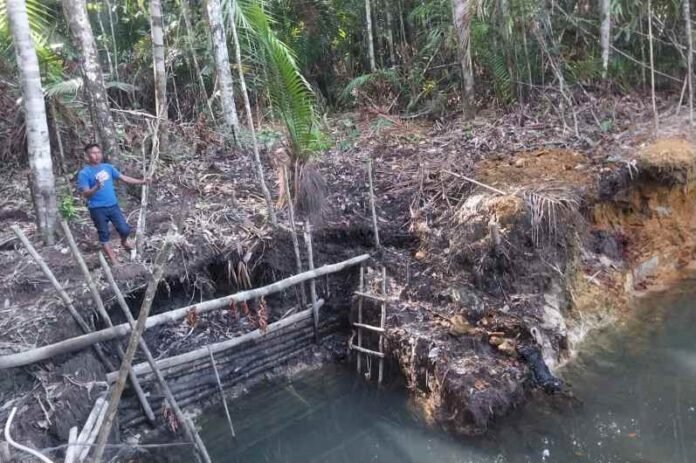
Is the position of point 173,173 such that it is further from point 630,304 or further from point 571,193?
point 630,304

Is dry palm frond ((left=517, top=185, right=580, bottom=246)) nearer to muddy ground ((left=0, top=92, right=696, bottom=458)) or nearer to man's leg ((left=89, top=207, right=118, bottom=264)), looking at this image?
muddy ground ((left=0, top=92, right=696, bottom=458))

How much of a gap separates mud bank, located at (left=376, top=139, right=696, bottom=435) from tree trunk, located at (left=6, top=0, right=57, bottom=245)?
3.42 m

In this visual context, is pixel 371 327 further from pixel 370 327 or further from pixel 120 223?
pixel 120 223

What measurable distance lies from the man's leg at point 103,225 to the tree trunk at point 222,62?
9.26ft

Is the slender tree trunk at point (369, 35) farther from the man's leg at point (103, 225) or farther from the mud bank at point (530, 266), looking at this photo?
the man's leg at point (103, 225)

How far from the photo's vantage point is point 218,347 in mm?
5246

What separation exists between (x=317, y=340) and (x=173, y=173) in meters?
2.97

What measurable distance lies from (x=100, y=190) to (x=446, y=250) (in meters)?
3.39

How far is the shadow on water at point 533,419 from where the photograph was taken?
439 cm

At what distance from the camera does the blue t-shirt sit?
202 inches

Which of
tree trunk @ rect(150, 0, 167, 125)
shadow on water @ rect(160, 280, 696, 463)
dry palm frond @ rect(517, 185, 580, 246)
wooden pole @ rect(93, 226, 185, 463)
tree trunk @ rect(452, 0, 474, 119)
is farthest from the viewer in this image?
tree trunk @ rect(452, 0, 474, 119)

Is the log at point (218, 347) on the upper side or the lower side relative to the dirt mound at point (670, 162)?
lower

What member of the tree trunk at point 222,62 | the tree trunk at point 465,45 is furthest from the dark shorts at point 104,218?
the tree trunk at point 465,45

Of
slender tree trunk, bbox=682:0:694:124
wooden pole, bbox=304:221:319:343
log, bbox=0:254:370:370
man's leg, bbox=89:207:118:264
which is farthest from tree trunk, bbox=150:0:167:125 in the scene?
slender tree trunk, bbox=682:0:694:124
